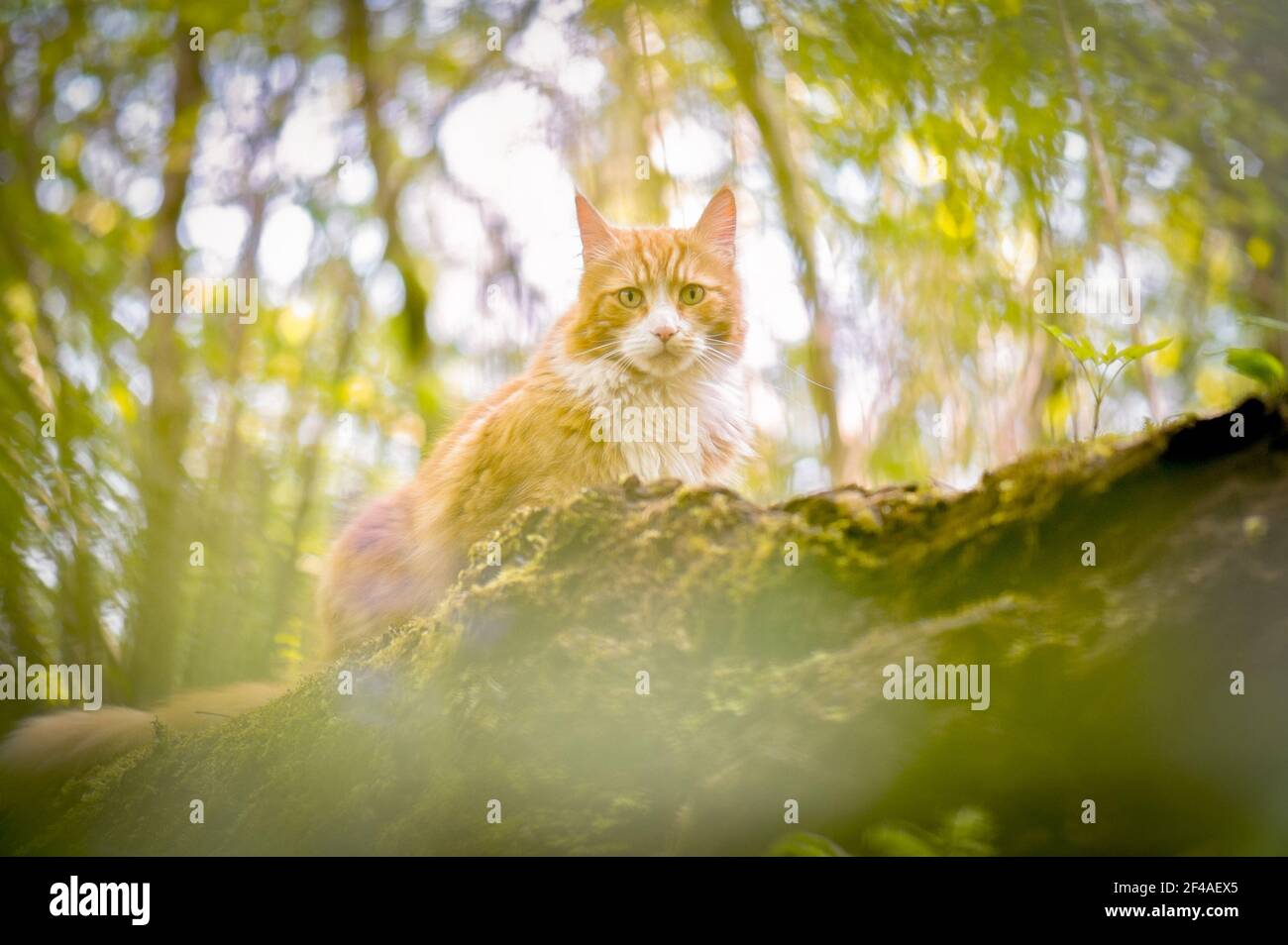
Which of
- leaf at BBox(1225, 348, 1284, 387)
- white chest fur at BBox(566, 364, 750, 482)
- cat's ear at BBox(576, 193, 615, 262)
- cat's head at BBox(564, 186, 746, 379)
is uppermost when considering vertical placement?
cat's ear at BBox(576, 193, 615, 262)

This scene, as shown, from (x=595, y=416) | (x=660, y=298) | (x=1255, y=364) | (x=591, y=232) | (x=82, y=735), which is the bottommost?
(x=82, y=735)

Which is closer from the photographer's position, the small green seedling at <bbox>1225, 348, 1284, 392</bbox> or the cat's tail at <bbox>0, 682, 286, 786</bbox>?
the small green seedling at <bbox>1225, 348, 1284, 392</bbox>

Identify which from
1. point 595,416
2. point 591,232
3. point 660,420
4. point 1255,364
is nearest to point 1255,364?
point 1255,364

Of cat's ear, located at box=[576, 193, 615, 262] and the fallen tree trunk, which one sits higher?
cat's ear, located at box=[576, 193, 615, 262]

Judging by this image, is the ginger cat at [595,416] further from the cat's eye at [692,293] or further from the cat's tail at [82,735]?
the cat's tail at [82,735]

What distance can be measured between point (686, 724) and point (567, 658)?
0.85 ft

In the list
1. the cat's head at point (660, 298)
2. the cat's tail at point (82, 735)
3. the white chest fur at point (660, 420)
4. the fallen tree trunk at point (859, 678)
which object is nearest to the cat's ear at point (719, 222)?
the cat's head at point (660, 298)

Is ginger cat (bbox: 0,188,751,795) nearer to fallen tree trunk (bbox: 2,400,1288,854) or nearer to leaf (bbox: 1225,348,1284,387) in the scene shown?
fallen tree trunk (bbox: 2,400,1288,854)

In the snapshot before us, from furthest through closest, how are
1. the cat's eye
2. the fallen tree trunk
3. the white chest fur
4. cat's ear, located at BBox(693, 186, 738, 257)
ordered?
cat's ear, located at BBox(693, 186, 738, 257) < the cat's eye < the white chest fur < the fallen tree trunk

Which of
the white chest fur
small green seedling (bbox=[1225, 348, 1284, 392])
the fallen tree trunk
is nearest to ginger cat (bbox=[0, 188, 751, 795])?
the white chest fur

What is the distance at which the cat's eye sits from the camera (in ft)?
9.42

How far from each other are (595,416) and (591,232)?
0.65m

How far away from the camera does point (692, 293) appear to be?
2.89m

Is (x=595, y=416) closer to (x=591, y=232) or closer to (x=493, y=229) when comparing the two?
(x=591, y=232)
